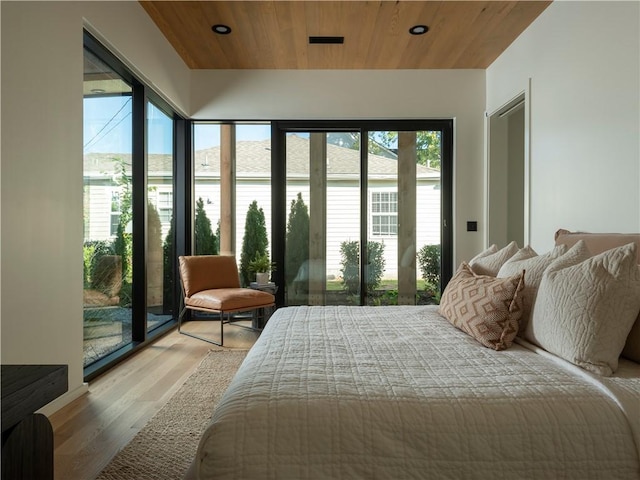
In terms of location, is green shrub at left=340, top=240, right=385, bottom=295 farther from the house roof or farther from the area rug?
the area rug

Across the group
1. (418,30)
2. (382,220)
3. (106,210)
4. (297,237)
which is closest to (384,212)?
(382,220)

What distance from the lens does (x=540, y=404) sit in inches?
Result: 46.1

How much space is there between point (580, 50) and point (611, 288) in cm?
211

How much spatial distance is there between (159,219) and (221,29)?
1809mm

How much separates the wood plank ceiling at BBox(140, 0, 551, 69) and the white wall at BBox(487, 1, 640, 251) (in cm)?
38

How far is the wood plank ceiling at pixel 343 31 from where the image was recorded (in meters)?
3.34

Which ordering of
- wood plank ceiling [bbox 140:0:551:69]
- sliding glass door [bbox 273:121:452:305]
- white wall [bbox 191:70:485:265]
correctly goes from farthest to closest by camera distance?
1. sliding glass door [bbox 273:121:452:305]
2. white wall [bbox 191:70:485:265]
3. wood plank ceiling [bbox 140:0:551:69]

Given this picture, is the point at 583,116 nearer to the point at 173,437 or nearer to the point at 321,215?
the point at 321,215

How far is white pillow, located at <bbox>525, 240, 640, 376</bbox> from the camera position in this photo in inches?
55.1

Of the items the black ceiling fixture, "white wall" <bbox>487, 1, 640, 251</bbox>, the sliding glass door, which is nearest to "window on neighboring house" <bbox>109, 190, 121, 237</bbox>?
→ the sliding glass door

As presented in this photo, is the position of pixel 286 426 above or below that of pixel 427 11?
below

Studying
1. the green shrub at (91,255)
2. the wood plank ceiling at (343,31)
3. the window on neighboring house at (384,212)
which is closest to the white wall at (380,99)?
the wood plank ceiling at (343,31)

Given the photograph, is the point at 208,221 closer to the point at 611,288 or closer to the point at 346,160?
the point at 346,160

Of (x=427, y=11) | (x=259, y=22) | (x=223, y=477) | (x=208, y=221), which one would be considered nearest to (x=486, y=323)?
(x=223, y=477)
